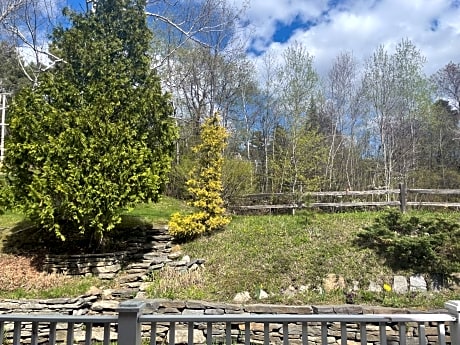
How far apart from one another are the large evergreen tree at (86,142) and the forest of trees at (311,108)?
435 cm

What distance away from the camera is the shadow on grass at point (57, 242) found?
7.51 m

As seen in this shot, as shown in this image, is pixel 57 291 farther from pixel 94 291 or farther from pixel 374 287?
pixel 374 287

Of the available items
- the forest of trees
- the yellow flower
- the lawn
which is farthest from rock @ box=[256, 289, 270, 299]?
the forest of trees

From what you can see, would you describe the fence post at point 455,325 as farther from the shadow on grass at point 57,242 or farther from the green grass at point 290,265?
the shadow on grass at point 57,242

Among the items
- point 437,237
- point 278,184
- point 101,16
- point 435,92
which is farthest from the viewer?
point 435,92

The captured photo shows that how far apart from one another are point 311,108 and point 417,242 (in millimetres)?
10598

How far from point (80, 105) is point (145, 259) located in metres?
3.67

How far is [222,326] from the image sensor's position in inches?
204

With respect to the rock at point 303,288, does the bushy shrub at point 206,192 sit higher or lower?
higher

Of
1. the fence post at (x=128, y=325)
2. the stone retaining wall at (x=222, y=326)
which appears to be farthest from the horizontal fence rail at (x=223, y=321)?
the stone retaining wall at (x=222, y=326)

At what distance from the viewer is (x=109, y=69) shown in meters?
8.36

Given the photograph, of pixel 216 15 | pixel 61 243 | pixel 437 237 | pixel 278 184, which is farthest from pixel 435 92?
pixel 61 243

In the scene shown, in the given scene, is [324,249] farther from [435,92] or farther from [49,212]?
[435,92]

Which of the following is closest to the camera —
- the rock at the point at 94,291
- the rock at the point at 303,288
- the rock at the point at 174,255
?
the rock at the point at 303,288
